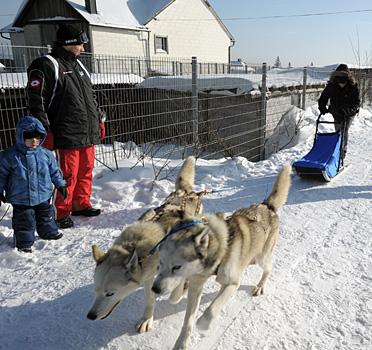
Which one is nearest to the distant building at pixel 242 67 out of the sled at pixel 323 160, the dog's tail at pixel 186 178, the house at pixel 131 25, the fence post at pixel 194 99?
the fence post at pixel 194 99

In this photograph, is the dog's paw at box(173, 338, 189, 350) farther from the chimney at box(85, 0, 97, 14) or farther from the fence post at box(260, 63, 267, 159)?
the chimney at box(85, 0, 97, 14)

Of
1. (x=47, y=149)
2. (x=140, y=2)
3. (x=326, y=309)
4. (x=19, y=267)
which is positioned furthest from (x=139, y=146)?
(x=140, y=2)

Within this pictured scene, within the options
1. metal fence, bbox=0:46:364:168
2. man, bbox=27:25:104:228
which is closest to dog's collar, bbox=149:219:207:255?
man, bbox=27:25:104:228

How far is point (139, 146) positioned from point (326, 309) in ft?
16.3

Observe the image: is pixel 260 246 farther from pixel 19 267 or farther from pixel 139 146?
pixel 139 146

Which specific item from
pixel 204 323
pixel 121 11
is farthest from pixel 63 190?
pixel 121 11

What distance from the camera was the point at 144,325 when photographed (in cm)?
244

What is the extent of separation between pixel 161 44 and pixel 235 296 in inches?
1002

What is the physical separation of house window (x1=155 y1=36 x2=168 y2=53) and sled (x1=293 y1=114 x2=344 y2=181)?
2151 cm

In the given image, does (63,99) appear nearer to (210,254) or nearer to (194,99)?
(210,254)

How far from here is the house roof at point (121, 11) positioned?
835 inches

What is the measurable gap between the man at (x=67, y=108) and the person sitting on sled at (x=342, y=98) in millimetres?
4173

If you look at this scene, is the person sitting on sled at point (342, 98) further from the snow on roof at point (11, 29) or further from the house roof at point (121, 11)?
the snow on roof at point (11, 29)

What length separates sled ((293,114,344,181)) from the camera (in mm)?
5418
